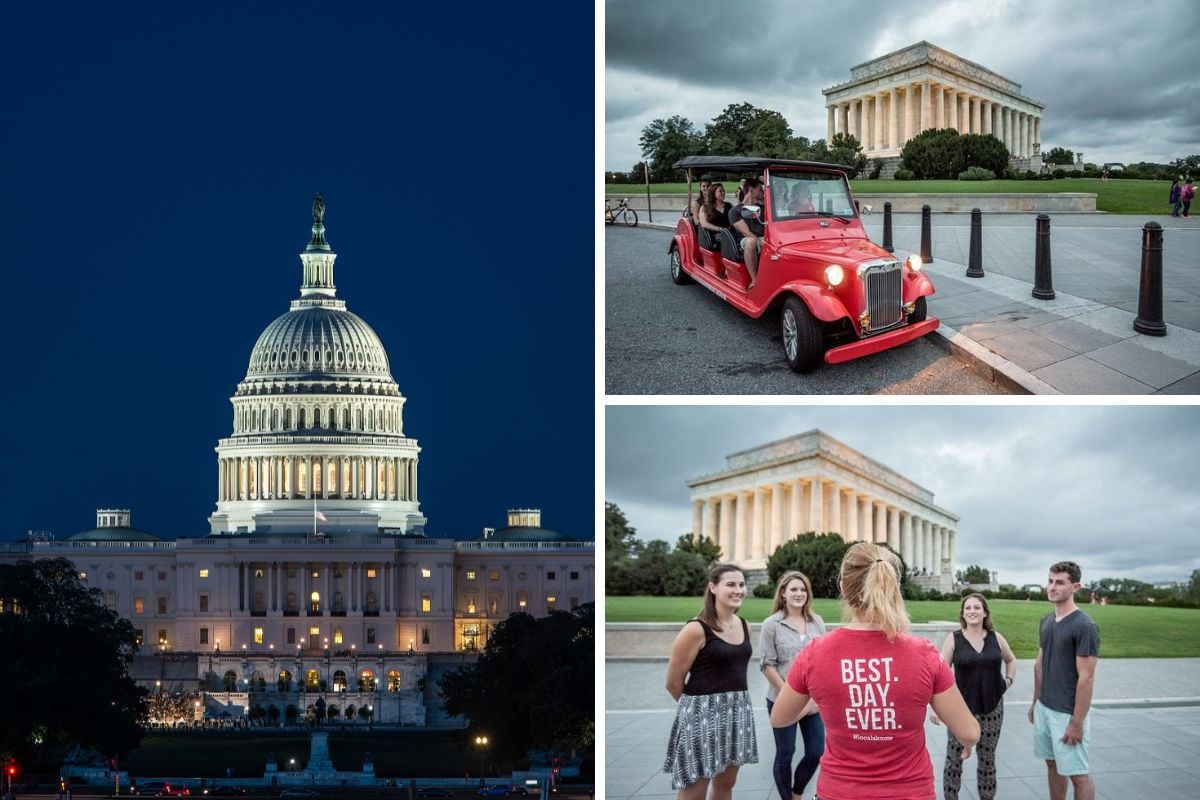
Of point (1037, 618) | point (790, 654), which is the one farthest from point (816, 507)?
point (790, 654)

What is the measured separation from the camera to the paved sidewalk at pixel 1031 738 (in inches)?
382

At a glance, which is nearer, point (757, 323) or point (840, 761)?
point (840, 761)

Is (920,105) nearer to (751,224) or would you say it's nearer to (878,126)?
(878,126)

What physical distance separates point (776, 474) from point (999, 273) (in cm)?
302

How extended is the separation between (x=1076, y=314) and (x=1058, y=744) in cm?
460

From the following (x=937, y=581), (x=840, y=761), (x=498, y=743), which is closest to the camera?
(x=840, y=761)

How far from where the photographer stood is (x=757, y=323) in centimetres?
1216

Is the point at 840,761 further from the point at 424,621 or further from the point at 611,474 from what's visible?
the point at 424,621

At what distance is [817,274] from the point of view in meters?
10.9

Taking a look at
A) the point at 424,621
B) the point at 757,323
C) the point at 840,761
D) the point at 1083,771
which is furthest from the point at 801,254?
the point at 424,621

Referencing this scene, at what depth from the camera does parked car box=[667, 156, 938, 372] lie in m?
10.8

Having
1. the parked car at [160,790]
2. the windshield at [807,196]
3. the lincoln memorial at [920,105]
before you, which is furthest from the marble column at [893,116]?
the parked car at [160,790]

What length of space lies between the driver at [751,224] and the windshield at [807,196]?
193 mm

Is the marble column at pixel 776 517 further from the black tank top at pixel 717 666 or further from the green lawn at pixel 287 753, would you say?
the green lawn at pixel 287 753
